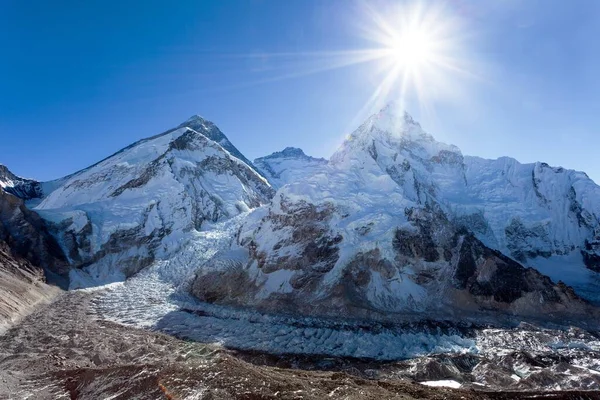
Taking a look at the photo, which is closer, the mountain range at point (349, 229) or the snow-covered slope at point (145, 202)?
the mountain range at point (349, 229)

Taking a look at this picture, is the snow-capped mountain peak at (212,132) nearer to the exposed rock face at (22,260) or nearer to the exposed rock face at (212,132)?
the exposed rock face at (212,132)

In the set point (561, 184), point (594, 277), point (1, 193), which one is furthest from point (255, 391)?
point (561, 184)

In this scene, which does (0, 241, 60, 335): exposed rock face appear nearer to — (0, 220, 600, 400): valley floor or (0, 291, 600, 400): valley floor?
(0, 220, 600, 400): valley floor

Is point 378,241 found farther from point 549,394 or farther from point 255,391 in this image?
point 255,391

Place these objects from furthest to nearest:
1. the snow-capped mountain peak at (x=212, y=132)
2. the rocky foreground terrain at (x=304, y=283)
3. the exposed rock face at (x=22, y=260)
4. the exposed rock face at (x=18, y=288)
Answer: the snow-capped mountain peak at (x=212, y=132) < the exposed rock face at (x=22, y=260) < the exposed rock face at (x=18, y=288) < the rocky foreground terrain at (x=304, y=283)

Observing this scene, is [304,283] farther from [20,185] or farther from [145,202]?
[20,185]

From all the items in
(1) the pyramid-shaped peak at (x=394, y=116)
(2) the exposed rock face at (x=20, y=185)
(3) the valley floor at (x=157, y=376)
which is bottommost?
(3) the valley floor at (x=157, y=376)

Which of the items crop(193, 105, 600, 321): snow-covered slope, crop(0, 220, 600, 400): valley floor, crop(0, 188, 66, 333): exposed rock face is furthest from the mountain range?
crop(0, 220, 600, 400): valley floor

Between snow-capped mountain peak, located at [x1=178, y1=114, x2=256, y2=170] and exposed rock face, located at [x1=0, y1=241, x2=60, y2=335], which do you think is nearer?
exposed rock face, located at [x1=0, y1=241, x2=60, y2=335]

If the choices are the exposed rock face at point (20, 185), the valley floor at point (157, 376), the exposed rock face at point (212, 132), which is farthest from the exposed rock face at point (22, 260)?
the exposed rock face at point (212, 132)
